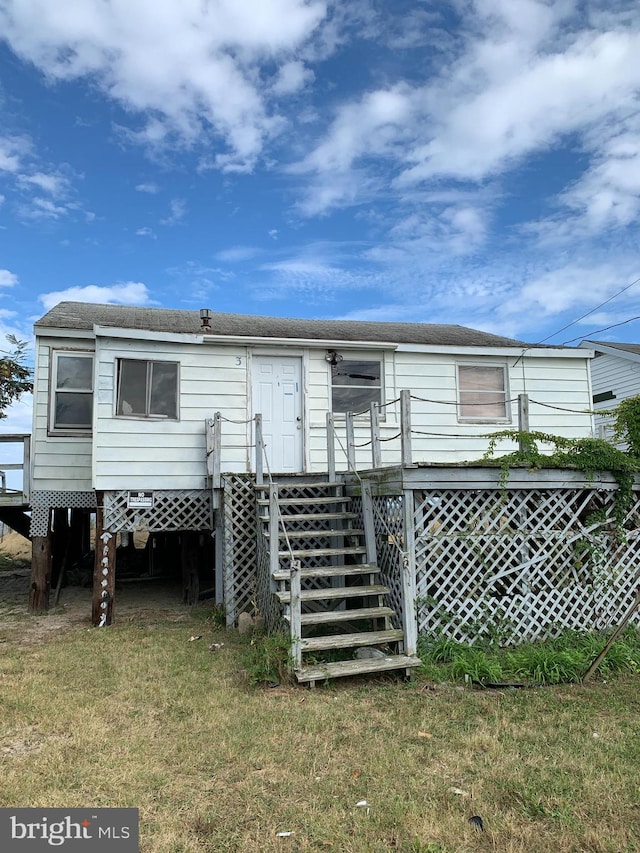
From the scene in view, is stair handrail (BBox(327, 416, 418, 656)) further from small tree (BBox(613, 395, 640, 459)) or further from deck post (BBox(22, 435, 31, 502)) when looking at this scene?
deck post (BBox(22, 435, 31, 502))

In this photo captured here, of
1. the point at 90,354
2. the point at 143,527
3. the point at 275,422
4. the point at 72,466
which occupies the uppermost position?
the point at 90,354

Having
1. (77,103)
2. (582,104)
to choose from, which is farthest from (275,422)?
(582,104)

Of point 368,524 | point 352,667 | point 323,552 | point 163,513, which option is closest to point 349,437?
point 368,524

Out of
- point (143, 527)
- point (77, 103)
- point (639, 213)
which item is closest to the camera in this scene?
point (143, 527)

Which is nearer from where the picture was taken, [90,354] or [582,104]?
[90,354]

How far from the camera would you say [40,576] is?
959cm

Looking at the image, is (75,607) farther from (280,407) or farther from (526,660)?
(526,660)

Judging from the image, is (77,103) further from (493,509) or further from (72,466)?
(493,509)

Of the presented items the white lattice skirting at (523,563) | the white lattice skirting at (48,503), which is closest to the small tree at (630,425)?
the white lattice skirting at (523,563)

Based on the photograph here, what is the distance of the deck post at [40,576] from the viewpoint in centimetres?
952

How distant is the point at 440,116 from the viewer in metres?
12.5

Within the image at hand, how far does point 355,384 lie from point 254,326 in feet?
7.36

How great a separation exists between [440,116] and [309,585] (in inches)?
421

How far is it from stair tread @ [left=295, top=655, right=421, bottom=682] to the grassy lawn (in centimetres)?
15
